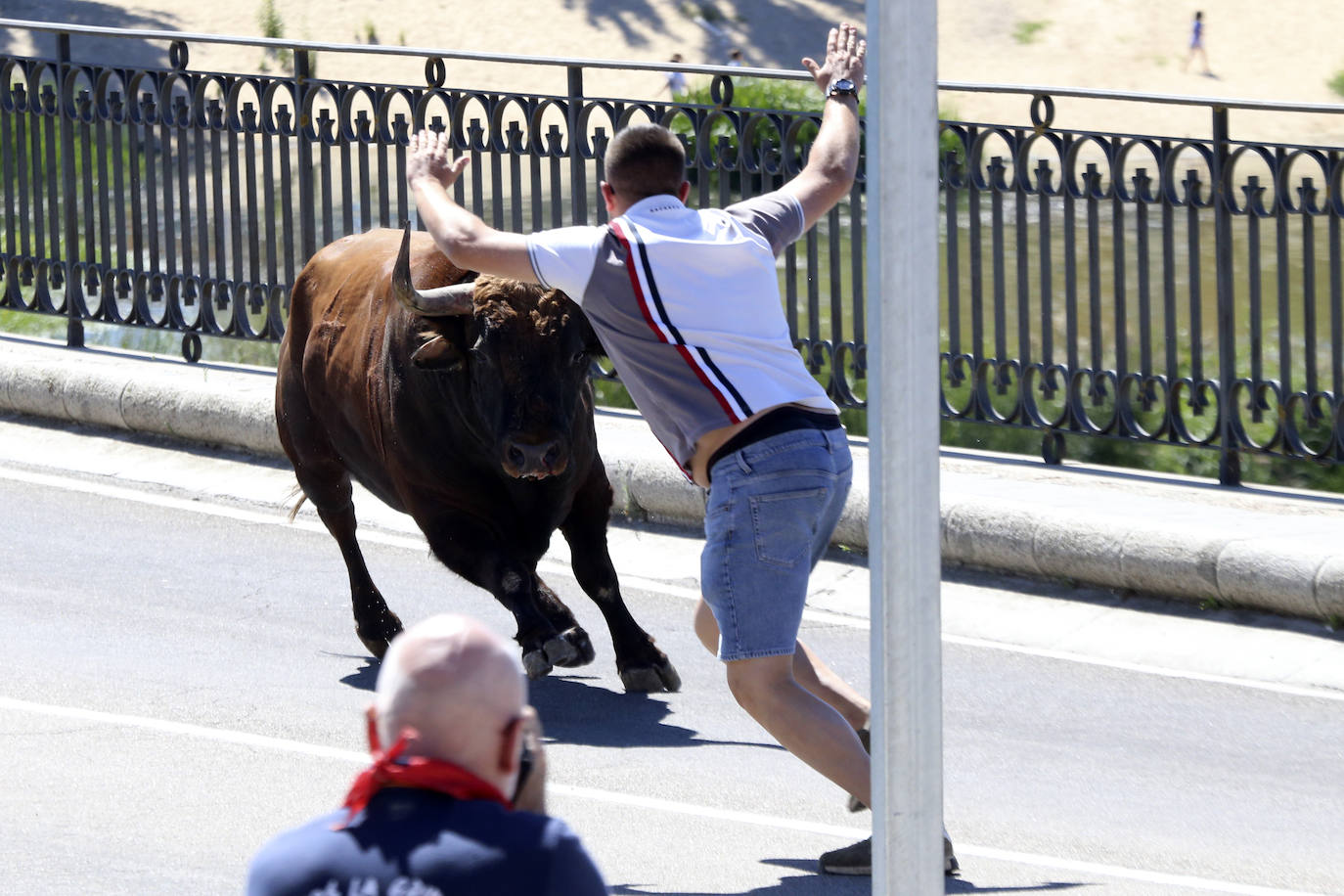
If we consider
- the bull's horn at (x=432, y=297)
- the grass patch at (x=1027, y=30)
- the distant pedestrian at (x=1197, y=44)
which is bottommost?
the bull's horn at (x=432, y=297)

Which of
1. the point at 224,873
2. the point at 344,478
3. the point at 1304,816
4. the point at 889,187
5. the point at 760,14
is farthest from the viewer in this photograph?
the point at 760,14

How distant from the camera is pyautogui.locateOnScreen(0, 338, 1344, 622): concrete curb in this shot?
8016mm

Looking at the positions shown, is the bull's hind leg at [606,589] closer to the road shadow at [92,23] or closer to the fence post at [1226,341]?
the fence post at [1226,341]

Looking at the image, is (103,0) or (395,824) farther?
(103,0)

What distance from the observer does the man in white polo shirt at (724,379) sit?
5.19m

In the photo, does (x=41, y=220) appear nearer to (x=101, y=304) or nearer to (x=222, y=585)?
(x=101, y=304)

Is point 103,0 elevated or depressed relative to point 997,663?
elevated

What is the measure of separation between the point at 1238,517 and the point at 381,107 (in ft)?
16.0

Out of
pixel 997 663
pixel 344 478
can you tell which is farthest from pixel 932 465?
pixel 344 478

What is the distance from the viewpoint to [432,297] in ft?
23.1

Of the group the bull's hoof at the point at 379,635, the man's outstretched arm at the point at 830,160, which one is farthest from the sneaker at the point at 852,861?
the bull's hoof at the point at 379,635

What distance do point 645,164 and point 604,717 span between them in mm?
2542

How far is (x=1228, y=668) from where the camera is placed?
306 inches

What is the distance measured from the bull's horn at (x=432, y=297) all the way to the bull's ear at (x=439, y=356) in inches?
4.2
